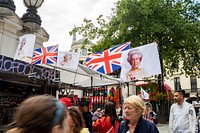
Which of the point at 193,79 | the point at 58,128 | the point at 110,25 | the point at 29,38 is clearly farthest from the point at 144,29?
the point at 193,79

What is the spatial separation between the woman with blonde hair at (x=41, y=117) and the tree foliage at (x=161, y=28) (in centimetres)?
2058

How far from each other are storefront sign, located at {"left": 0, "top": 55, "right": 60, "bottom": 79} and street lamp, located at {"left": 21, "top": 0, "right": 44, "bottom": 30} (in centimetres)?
225

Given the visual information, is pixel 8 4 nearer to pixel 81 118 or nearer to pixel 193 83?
pixel 81 118

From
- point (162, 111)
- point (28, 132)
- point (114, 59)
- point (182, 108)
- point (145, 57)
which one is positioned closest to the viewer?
point (28, 132)

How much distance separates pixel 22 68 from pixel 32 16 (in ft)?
10.6

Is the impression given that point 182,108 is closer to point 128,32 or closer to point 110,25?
point 128,32

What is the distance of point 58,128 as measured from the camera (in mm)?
1179

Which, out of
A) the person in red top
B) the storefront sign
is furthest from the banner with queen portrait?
the person in red top

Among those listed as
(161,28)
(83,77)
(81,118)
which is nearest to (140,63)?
(83,77)

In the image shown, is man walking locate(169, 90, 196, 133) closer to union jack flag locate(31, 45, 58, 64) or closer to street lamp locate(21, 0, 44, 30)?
union jack flag locate(31, 45, 58, 64)

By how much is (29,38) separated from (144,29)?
1713 centimetres

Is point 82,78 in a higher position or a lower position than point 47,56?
lower

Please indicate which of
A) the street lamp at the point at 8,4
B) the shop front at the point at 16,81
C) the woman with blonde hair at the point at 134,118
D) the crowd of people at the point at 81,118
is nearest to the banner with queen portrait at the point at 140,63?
the crowd of people at the point at 81,118

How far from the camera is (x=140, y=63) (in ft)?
22.9
